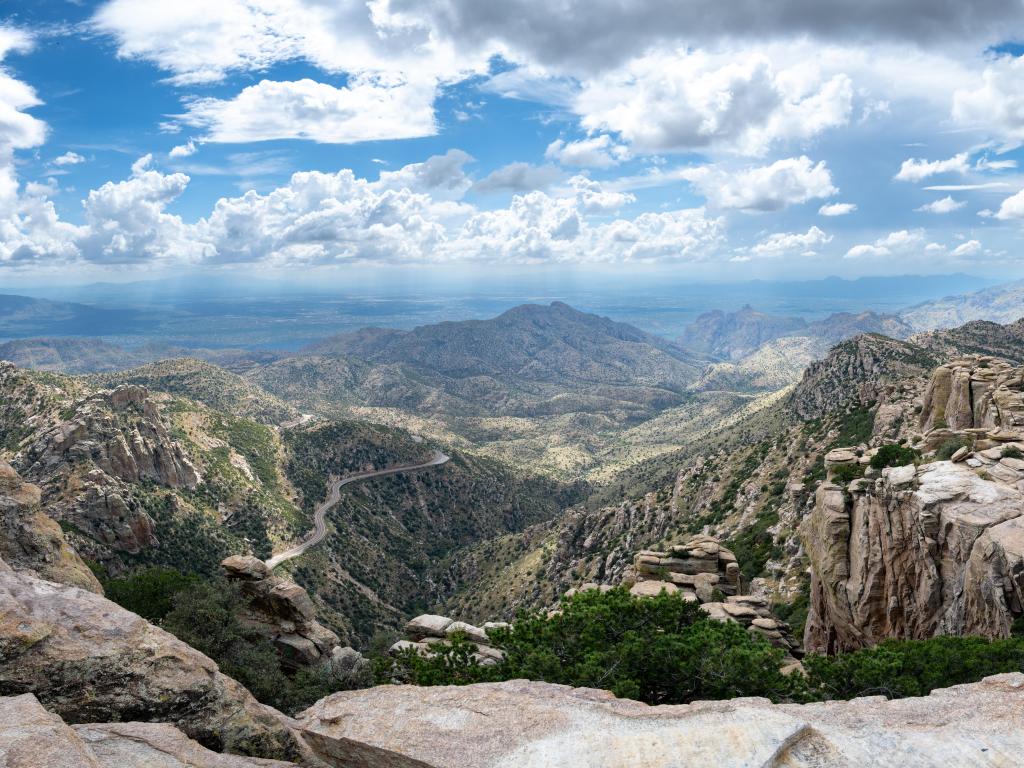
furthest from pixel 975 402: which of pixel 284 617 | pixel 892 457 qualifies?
pixel 284 617

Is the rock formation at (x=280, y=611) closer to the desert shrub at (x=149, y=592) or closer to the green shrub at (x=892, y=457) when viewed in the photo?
the desert shrub at (x=149, y=592)

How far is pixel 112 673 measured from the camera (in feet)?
52.6

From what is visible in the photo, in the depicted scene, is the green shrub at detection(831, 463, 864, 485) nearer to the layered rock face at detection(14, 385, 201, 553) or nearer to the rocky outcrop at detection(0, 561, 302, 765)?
the rocky outcrop at detection(0, 561, 302, 765)

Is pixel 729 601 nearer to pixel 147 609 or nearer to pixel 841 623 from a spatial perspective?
pixel 841 623

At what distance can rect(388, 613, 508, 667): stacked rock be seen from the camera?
3228 cm

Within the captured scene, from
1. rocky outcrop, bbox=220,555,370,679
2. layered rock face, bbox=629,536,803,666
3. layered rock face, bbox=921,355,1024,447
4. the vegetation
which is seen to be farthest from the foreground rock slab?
layered rock face, bbox=921,355,1024,447

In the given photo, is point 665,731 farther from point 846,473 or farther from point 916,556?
point 846,473

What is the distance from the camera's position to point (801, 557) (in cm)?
5478

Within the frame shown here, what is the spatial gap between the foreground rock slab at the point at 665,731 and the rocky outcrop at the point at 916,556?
34.4 ft

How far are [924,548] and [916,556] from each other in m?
1.37

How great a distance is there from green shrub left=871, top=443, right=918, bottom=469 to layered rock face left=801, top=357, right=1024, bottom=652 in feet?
7.33

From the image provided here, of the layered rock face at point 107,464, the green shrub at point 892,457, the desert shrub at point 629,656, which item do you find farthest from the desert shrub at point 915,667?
the layered rock face at point 107,464

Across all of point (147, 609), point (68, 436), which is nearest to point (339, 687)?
point (147, 609)

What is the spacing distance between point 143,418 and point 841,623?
148 meters
